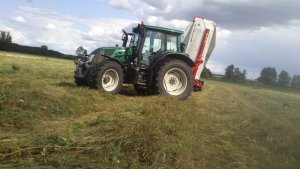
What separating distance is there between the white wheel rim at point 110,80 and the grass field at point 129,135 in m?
1.41

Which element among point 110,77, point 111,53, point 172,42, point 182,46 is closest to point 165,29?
point 172,42

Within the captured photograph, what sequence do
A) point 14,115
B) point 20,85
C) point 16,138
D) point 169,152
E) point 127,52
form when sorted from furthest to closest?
point 127,52 < point 20,85 < point 14,115 < point 16,138 < point 169,152

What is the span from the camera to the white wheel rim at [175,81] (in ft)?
48.4

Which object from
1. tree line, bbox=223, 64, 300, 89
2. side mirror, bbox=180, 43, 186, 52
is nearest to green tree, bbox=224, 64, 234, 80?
tree line, bbox=223, 64, 300, 89

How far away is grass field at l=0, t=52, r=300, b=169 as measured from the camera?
6372mm

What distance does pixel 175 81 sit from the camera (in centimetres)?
1510

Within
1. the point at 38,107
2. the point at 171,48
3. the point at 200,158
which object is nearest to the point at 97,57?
the point at 171,48

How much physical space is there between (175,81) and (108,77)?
2.36 metres

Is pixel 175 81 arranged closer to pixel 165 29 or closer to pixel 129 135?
pixel 165 29

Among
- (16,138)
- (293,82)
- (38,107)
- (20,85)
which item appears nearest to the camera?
(16,138)


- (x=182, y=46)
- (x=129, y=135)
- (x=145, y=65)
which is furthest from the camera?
(x=182, y=46)

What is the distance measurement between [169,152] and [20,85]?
7329 mm

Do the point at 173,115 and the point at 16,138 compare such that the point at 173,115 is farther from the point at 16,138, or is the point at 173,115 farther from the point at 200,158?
the point at 16,138

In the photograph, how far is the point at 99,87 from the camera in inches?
538
